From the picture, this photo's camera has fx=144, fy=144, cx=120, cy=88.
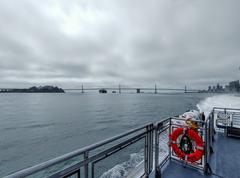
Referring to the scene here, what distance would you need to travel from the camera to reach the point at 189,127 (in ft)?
7.86

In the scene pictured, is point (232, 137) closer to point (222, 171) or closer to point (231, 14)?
point (222, 171)

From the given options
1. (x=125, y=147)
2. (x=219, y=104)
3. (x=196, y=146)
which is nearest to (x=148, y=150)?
(x=125, y=147)

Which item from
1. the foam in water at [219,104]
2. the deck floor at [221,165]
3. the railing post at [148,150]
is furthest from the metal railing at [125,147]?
the foam in water at [219,104]

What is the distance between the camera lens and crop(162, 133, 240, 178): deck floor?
2379mm

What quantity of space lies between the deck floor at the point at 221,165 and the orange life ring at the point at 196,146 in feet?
0.68

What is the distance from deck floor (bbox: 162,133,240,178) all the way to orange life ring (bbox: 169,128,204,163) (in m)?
0.21

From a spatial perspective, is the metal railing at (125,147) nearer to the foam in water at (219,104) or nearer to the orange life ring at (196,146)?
the orange life ring at (196,146)

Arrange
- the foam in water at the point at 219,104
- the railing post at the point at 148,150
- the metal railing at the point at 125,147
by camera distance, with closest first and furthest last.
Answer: the metal railing at the point at 125,147
the railing post at the point at 148,150
the foam in water at the point at 219,104

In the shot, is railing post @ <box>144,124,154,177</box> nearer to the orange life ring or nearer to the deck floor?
the deck floor

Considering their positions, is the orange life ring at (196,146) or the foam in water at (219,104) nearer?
the orange life ring at (196,146)

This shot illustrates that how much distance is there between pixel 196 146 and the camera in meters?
2.34

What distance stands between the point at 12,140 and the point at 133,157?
806 centimetres

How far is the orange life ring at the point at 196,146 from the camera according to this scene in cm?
230

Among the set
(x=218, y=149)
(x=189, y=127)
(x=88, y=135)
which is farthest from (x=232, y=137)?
(x=88, y=135)
